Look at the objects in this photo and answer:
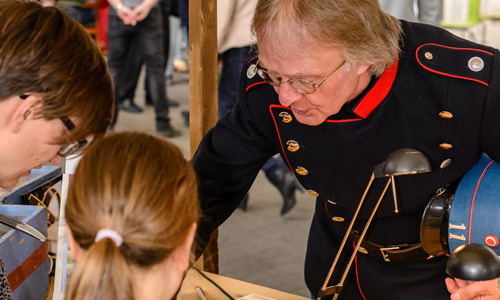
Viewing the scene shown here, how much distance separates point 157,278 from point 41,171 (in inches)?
29.6

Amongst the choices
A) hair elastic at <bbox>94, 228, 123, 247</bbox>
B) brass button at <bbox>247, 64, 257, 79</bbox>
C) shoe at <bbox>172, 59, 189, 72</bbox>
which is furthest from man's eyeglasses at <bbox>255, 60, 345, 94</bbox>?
shoe at <bbox>172, 59, 189, 72</bbox>

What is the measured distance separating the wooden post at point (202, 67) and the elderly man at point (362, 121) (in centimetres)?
11

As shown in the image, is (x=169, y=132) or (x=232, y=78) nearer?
(x=232, y=78)

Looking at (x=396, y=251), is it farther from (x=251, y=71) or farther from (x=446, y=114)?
(x=251, y=71)

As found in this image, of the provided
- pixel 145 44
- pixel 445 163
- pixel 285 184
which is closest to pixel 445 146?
pixel 445 163

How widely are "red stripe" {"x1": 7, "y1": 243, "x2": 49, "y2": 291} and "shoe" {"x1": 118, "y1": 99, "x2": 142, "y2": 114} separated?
360cm

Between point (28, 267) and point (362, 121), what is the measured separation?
0.67 m

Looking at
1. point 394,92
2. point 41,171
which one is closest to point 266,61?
point 394,92

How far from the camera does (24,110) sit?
0.88 metres

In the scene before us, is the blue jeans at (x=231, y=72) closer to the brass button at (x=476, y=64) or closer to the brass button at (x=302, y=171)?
the brass button at (x=302, y=171)

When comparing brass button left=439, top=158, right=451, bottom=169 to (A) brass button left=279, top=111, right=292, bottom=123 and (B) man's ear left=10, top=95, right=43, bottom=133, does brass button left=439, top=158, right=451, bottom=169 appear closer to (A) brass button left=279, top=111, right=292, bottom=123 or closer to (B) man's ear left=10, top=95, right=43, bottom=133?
(A) brass button left=279, top=111, right=292, bottom=123

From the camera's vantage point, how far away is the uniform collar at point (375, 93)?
111 centimetres

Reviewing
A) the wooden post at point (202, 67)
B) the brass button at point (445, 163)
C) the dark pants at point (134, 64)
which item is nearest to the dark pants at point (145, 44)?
the dark pants at point (134, 64)

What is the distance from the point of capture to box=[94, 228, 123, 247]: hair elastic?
0.75 m
